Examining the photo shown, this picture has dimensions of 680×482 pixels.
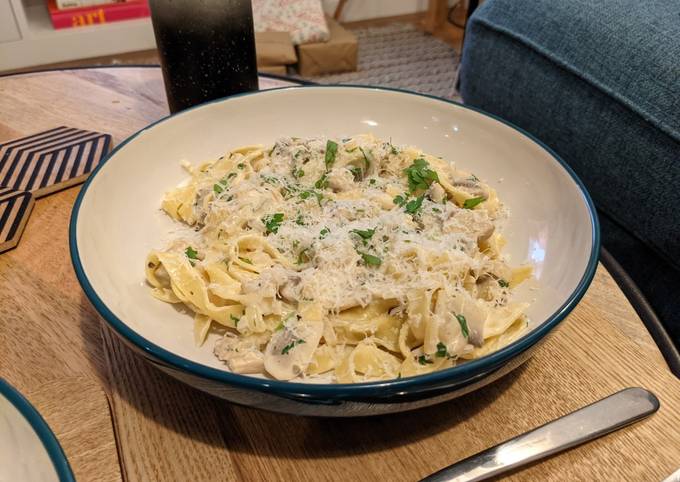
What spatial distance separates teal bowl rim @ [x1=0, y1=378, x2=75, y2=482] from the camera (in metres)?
0.51

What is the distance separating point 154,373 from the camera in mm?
807

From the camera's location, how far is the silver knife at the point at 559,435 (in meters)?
0.67

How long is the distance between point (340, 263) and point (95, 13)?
3425 mm

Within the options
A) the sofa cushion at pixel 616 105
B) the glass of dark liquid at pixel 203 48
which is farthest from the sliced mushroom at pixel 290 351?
the sofa cushion at pixel 616 105

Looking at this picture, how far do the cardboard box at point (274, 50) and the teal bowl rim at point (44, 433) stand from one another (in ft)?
10.1

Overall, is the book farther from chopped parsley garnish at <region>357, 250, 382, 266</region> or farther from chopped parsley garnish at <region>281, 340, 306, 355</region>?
chopped parsley garnish at <region>281, 340, 306, 355</region>

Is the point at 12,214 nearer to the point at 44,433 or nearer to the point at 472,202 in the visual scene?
the point at 44,433

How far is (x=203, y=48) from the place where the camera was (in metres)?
1.18

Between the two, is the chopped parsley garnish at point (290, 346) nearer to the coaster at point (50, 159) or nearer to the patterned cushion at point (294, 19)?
the coaster at point (50, 159)

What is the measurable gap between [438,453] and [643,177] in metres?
1.03

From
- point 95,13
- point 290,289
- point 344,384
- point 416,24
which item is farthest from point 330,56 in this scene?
point 344,384

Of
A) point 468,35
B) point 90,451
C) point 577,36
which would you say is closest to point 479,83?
point 468,35

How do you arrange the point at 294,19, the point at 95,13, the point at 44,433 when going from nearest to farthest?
the point at 44,433 < the point at 95,13 < the point at 294,19

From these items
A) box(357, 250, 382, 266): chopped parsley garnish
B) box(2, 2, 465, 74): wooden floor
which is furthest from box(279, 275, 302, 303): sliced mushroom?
box(2, 2, 465, 74): wooden floor
